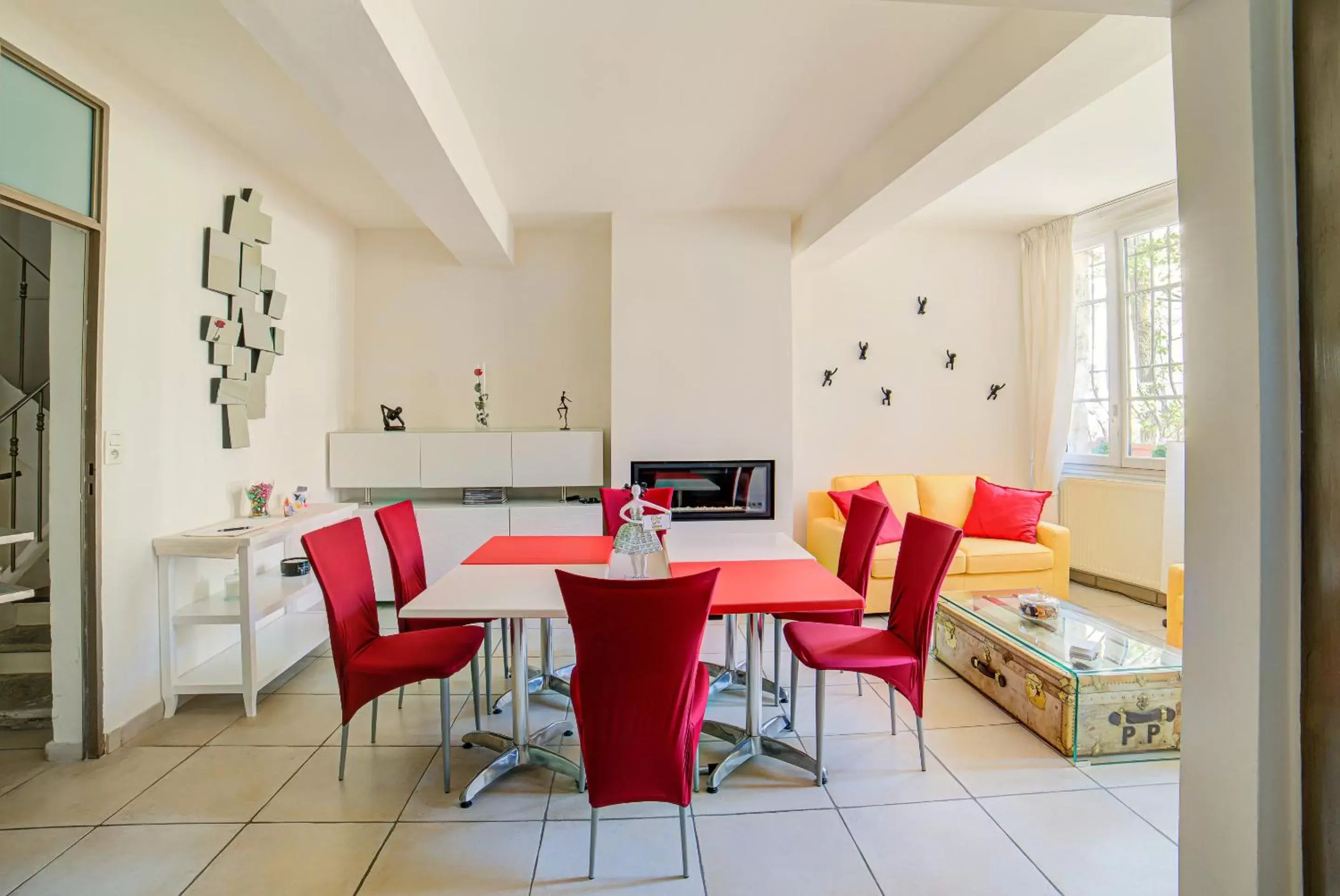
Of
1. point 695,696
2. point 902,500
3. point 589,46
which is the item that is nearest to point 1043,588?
point 902,500

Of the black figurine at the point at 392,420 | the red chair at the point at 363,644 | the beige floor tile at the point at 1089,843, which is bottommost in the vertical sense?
the beige floor tile at the point at 1089,843

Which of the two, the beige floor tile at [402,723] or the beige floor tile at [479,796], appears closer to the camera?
the beige floor tile at [479,796]

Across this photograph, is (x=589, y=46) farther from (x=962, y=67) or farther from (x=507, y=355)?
(x=507, y=355)

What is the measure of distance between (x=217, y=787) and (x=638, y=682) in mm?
1759

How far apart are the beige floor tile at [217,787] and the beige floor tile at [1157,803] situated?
2999mm

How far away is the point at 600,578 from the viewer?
2303mm

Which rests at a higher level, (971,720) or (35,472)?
(35,472)

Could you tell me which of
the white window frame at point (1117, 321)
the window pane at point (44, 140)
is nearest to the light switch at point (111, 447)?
the window pane at point (44, 140)

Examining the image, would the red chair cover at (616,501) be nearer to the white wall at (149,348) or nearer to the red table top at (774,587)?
the red table top at (774,587)

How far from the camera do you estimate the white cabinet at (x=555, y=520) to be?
14.2ft

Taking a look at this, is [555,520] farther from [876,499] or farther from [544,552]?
[876,499]

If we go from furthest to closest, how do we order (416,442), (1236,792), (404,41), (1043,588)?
(416,442) → (1043,588) → (404,41) → (1236,792)

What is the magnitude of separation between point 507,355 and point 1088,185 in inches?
170

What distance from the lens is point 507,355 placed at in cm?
495
